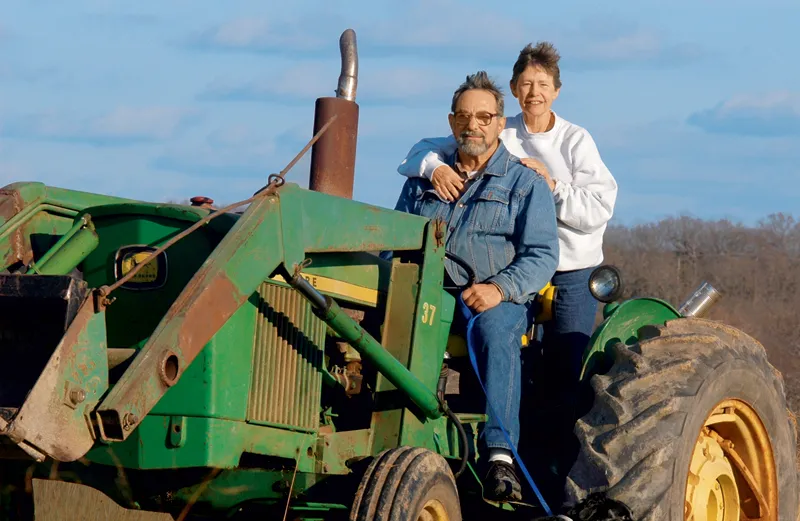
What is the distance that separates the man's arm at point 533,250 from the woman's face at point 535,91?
1072 mm

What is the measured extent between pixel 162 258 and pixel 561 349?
2487 millimetres

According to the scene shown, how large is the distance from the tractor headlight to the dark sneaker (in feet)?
3.76

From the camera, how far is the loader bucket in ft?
→ 13.0

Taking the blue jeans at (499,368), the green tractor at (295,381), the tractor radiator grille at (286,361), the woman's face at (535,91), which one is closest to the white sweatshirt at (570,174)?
the woman's face at (535,91)

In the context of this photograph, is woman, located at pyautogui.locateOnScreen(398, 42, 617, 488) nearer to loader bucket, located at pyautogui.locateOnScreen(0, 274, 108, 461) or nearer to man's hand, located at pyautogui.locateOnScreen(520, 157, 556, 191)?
man's hand, located at pyautogui.locateOnScreen(520, 157, 556, 191)

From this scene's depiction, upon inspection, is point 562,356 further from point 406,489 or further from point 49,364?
point 49,364

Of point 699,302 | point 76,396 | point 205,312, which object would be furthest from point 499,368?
point 76,396

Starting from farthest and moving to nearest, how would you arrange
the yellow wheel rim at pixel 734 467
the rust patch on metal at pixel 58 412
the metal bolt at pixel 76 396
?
the yellow wheel rim at pixel 734 467 < the metal bolt at pixel 76 396 < the rust patch on metal at pixel 58 412

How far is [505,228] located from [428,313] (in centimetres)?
74

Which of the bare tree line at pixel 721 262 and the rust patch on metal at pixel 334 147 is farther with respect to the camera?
the bare tree line at pixel 721 262

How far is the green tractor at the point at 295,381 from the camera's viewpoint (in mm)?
4266

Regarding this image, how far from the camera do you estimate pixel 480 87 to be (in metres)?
6.51

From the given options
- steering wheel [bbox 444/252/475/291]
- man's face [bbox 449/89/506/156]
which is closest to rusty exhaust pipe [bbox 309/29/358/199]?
man's face [bbox 449/89/506/156]

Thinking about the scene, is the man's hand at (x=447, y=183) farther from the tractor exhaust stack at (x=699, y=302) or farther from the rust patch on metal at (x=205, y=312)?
the rust patch on metal at (x=205, y=312)
